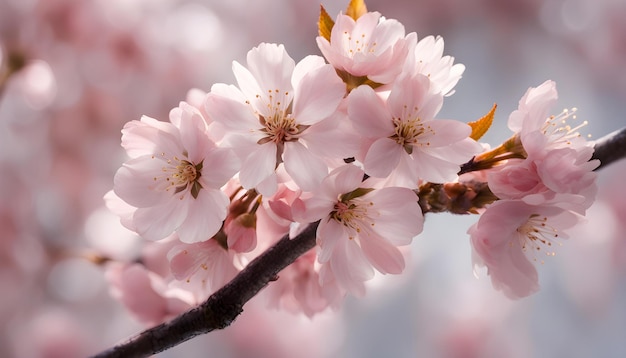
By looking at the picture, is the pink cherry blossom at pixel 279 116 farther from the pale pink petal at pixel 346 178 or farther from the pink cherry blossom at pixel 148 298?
the pink cherry blossom at pixel 148 298

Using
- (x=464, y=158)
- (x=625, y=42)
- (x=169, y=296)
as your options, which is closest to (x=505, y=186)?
(x=464, y=158)

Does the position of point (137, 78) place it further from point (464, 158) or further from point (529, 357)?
point (529, 357)

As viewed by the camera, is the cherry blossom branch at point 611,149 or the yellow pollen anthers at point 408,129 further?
the cherry blossom branch at point 611,149

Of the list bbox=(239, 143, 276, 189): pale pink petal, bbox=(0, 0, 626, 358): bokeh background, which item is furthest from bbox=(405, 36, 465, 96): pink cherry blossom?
bbox=(0, 0, 626, 358): bokeh background

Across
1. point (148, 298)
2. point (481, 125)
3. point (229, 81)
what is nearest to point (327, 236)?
point (481, 125)

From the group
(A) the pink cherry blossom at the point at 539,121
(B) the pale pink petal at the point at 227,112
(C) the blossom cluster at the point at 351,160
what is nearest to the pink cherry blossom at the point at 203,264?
(C) the blossom cluster at the point at 351,160

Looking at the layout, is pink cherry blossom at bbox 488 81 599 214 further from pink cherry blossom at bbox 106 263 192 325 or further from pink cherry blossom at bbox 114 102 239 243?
pink cherry blossom at bbox 106 263 192 325

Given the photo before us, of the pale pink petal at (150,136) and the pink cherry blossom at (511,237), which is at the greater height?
the pale pink petal at (150,136)
